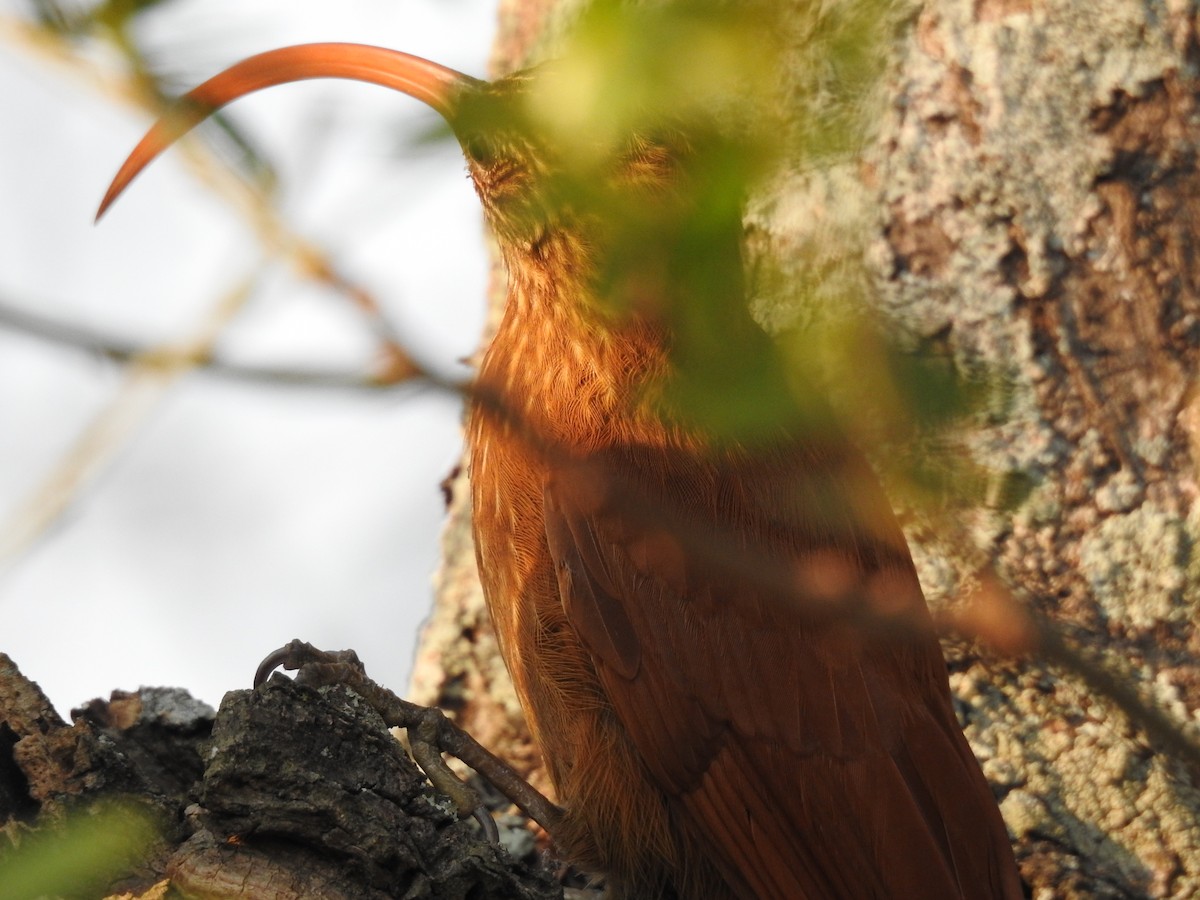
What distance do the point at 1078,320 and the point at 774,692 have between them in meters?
1.00

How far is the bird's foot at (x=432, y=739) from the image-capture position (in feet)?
8.77

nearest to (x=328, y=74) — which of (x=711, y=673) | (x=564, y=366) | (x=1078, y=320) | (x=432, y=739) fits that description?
(x=564, y=366)

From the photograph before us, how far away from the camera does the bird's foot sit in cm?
267

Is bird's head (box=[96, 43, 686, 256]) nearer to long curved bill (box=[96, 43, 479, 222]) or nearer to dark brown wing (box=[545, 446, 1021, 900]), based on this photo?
long curved bill (box=[96, 43, 479, 222])

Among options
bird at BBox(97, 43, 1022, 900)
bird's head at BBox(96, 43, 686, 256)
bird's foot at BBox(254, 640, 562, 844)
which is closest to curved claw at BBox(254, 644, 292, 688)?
bird's foot at BBox(254, 640, 562, 844)

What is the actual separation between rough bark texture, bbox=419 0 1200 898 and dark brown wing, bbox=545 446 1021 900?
0.31 metres

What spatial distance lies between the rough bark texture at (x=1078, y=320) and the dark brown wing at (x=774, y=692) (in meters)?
0.31

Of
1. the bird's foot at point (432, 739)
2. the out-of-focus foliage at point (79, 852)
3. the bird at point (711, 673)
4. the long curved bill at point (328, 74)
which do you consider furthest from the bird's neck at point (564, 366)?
the out-of-focus foliage at point (79, 852)

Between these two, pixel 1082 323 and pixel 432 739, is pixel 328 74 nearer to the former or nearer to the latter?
pixel 432 739

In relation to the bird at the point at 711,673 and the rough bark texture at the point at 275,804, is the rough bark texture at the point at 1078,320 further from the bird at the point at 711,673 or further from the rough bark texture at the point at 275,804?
the rough bark texture at the point at 275,804

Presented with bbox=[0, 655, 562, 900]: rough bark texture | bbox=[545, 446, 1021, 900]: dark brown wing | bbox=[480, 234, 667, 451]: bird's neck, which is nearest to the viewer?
bbox=[0, 655, 562, 900]: rough bark texture

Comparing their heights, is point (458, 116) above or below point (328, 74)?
below

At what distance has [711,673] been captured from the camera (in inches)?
96.4

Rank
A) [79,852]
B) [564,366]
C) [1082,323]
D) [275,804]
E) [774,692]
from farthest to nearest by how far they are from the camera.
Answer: [1082,323] → [564,366] → [774,692] → [275,804] → [79,852]
